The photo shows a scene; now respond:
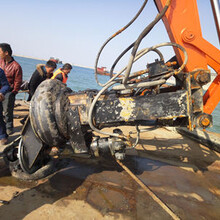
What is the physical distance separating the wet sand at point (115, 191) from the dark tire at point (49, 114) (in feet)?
2.36

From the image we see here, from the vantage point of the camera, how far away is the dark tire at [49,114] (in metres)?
1.58

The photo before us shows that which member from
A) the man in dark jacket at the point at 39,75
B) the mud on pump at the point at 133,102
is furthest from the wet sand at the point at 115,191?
the man in dark jacket at the point at 39,75

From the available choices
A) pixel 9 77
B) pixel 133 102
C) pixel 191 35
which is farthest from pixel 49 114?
pixel 9 77

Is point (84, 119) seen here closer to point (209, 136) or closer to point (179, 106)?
point (179, 106)

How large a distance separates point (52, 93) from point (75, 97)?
24 cm

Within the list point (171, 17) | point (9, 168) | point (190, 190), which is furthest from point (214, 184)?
point (9, 168)

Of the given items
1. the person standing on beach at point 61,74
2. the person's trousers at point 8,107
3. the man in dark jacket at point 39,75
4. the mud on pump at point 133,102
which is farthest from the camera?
the person standing on beach at point 61,74

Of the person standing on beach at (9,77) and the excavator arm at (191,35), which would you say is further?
the person standing on beach at (9,77)

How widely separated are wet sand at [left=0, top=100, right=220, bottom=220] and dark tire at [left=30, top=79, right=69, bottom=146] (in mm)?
720

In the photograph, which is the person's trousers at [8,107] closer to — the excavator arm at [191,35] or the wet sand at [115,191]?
the wet sand at [115,191]

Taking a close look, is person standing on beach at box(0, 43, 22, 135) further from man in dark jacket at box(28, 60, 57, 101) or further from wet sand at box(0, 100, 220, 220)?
wet sand at box(0, 100, 220, 220)

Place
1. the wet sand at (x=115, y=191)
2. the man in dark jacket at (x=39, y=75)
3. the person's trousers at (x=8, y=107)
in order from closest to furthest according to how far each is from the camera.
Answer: the wet sand at (x=115, y=191) → the person's trousers at (x=8, y=107) → the man in dark jacket at (x=39, y=75)

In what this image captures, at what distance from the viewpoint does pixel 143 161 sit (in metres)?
2.86

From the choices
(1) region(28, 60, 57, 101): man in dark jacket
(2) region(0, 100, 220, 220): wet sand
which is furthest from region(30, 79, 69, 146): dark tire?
(1) region(28, 60, 57, 101): man in dark jacket
